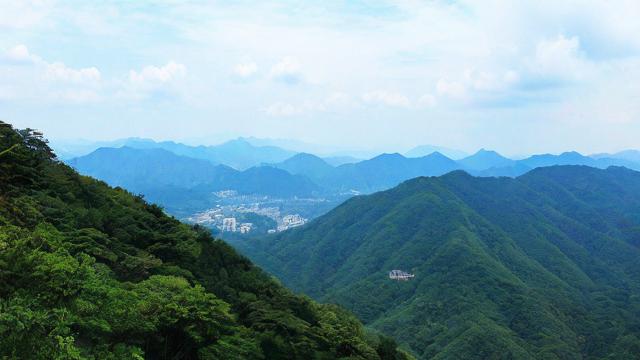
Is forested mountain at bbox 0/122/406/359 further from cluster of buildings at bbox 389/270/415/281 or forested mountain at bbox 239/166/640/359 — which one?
cluster of buildings at bbox 389/270/415/281

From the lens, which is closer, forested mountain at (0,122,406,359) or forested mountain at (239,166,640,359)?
forested mountain at (0,122,406,359)

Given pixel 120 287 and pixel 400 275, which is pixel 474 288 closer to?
pixel 400 275

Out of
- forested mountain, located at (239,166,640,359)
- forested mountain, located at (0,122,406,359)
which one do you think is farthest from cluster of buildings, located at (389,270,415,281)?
forested mountain, located at (0,122,406,359)

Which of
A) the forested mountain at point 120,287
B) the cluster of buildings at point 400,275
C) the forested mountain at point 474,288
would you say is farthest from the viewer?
the cluster of buildings at point 400,275

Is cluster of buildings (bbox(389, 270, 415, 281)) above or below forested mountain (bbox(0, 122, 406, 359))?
below

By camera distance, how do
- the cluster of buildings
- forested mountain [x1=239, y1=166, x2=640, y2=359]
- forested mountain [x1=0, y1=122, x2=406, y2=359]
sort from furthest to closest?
the cluster of buildings
forested mountain [x1=239, y1=166, x2=640, y2=359]
forested mountain [x1=0, y1=122, x2=406, y2=359]

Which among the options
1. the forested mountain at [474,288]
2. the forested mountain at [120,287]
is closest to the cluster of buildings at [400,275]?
the forested mountain at [474,288]

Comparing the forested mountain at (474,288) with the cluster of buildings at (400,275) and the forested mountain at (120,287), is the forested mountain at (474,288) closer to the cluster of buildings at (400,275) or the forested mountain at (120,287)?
the cluster of buildings at (400,275)

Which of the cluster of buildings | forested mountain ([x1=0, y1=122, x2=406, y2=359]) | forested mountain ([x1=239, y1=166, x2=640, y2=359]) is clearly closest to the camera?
forested mountain ([x1=0, y1=122, x2=406, y2=359])

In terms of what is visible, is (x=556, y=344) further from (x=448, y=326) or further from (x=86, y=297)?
(x=86, y=297)
